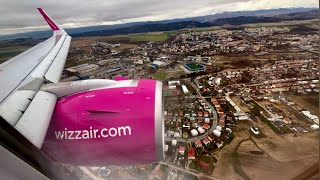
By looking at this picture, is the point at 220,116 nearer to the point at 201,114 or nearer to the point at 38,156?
the point at 201,114

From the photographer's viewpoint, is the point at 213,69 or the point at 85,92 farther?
the point at 213,69

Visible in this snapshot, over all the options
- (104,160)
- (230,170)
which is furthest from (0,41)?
(230,170)

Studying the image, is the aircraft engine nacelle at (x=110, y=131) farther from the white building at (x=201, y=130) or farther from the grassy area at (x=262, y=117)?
the grassy area at (x=262, y=117)

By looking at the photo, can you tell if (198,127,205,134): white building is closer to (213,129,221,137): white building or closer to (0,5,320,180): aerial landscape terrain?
(0,5,320,180): aerial landscape terrain

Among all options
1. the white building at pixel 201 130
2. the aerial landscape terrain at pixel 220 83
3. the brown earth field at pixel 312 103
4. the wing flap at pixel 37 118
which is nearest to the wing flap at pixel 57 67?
the aerial landscape terrain at pixel 220 83

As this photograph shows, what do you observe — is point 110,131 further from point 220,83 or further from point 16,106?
point 220,83

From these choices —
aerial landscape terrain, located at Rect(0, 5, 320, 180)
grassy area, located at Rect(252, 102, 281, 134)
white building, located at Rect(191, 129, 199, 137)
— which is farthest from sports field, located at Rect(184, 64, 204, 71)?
white building, located at Rect(191, 129, 199, 137)

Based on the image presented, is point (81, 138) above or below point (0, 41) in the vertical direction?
below
